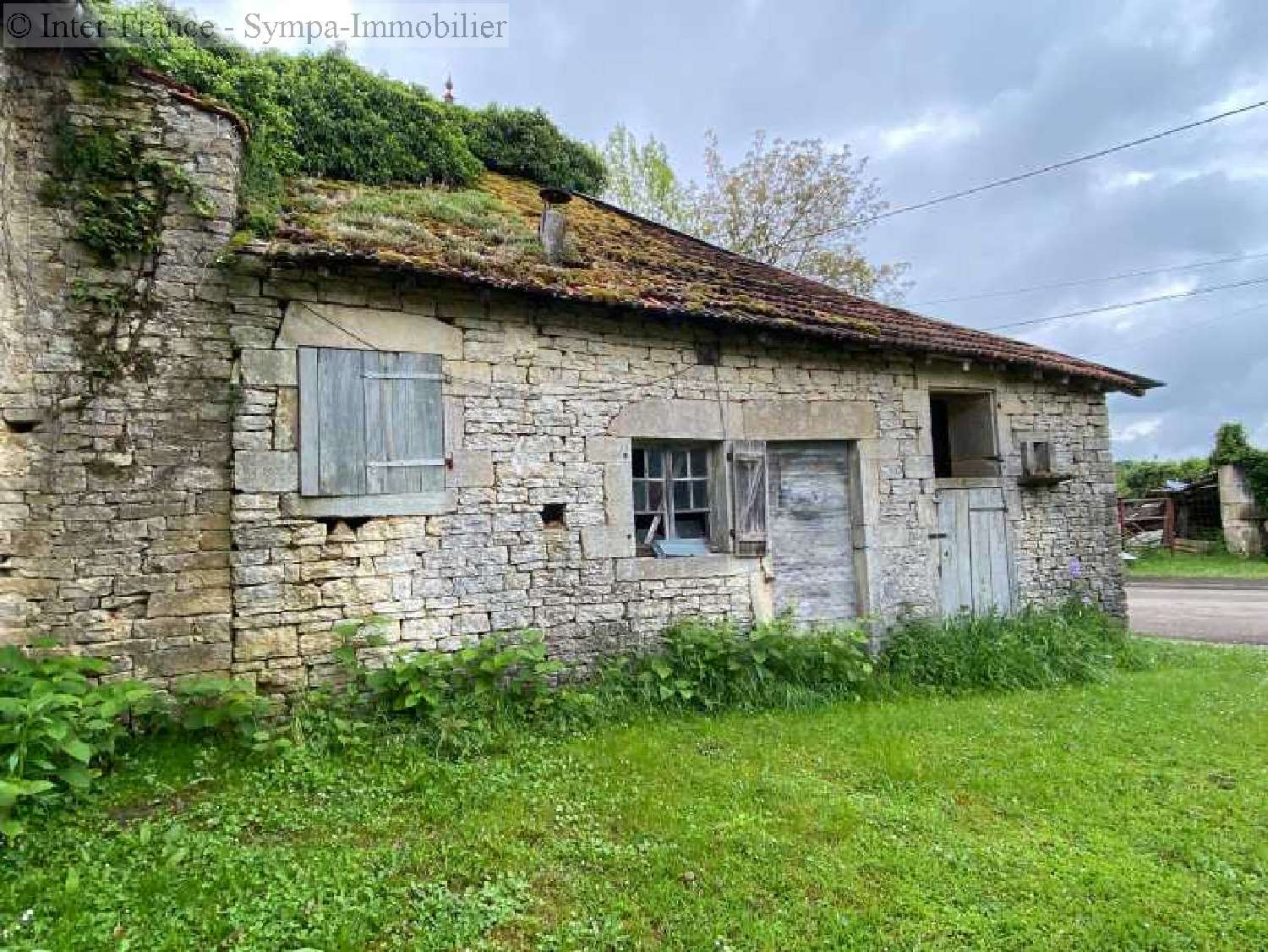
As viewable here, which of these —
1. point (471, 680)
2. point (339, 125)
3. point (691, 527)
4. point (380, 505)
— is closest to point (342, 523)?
point (380, 505)

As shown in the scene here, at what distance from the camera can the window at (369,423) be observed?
5.00 m

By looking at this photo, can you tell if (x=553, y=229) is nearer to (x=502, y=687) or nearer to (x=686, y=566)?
(x=686, y=566)

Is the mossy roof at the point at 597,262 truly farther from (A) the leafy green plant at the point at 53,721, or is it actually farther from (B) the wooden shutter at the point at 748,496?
(A) the leafy green plant at the point at 53,721

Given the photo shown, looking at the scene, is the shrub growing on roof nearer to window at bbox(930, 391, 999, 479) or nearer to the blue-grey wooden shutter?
the blue-grey wooden shutter

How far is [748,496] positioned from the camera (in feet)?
21.7

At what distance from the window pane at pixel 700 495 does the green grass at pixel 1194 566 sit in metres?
16.0

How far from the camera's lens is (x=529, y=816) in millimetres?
3787

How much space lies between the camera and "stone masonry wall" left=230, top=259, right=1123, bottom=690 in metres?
4.84

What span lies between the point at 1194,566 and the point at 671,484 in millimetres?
18080

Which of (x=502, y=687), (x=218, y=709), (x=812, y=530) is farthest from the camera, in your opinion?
(x=812, y=530)

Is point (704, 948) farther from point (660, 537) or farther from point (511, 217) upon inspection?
point (511, 217)

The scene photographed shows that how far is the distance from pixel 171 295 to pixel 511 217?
3.54 m

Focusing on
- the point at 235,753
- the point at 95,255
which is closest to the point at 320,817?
the point at 235,753

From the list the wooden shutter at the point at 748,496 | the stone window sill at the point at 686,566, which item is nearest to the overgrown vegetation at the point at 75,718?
the stone window sill at the point at 686,566
